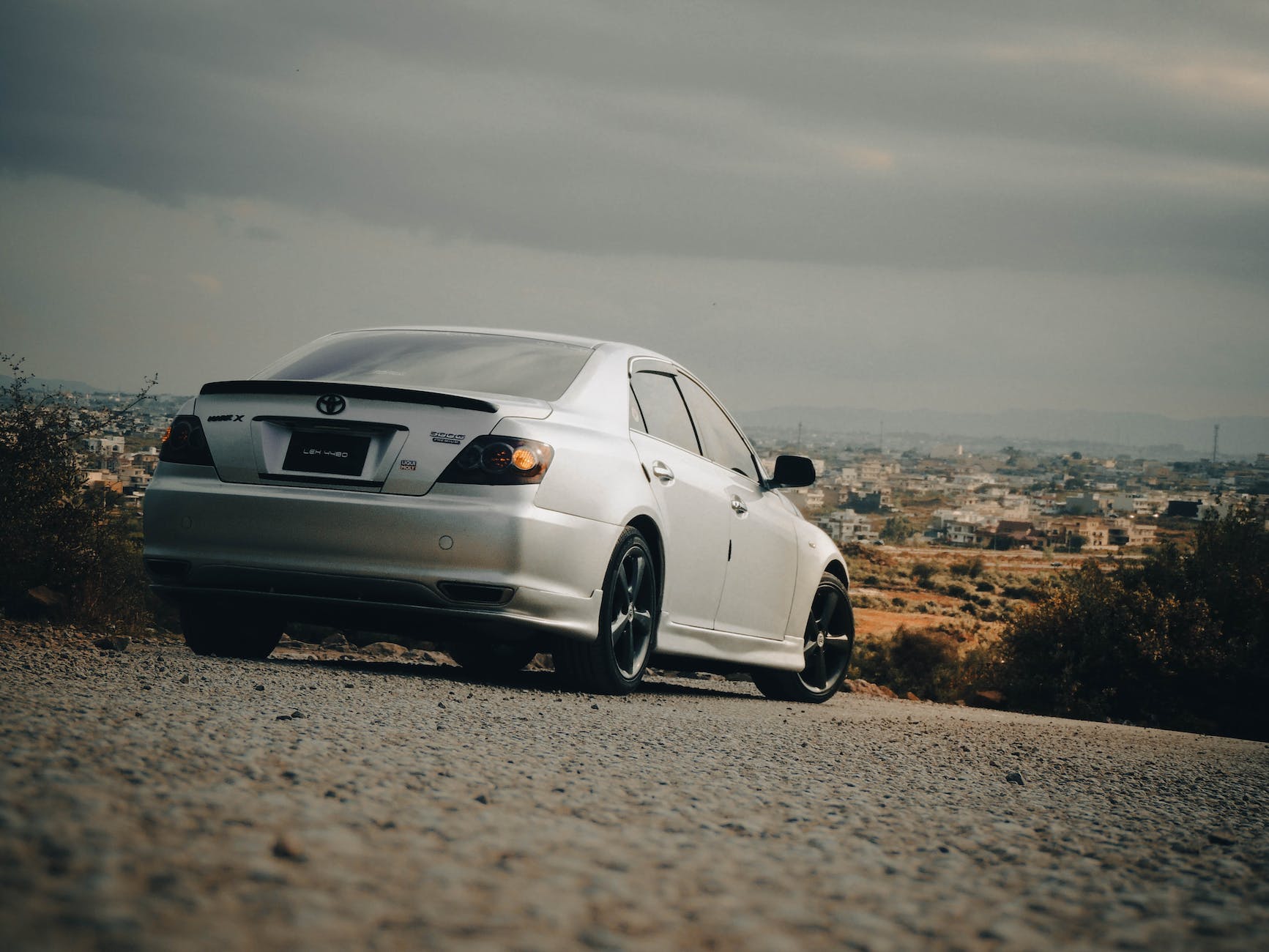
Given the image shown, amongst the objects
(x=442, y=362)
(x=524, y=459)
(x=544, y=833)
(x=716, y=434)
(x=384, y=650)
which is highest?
(x=442, y=362)

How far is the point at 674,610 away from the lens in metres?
7.12

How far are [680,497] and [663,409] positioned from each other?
56 centimetres

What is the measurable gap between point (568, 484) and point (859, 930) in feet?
12.0

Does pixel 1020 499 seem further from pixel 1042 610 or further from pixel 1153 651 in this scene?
pixel 1153 651

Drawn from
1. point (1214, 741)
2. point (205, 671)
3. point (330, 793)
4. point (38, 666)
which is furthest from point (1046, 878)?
point (1214, 741)

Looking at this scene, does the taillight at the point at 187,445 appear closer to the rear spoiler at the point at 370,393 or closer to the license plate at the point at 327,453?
the rear spoiler at the point at 370,393

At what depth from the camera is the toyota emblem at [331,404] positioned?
19.7 feet

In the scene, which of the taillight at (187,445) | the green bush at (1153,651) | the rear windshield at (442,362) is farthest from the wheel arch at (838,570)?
the green bush at (1153,651)

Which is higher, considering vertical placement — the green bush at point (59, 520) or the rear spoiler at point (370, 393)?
the rear spoiler at point (370, 393)

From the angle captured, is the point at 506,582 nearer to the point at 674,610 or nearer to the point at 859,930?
the point at 674,610

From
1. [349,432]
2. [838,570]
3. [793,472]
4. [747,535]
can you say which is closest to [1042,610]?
[838,570]

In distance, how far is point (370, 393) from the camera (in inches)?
236

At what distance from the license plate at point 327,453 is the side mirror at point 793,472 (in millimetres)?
3062

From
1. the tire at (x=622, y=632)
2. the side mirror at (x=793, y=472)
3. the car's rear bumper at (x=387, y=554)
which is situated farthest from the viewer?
the side mirror at (x=793, y=472)
